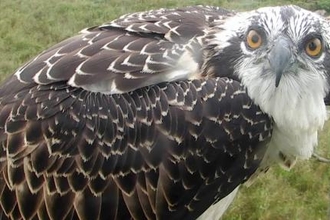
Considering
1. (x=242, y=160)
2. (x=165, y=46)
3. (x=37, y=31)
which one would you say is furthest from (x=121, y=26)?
(x=37, y=31)

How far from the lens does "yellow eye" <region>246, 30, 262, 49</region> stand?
4.50 metres

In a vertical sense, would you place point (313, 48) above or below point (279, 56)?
below

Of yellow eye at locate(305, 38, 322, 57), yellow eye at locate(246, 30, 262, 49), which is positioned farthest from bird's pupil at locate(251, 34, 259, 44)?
yellow eye at locate(305, 38, 322, 57)

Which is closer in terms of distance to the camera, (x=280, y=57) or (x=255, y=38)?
(x=280, y=57)

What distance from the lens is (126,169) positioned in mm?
4348

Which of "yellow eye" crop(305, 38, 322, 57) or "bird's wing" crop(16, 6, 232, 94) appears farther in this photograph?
"yellow eye" crop(305, 38, 322, 57)

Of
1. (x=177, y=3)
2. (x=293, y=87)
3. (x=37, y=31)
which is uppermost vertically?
(x=293, y=87)

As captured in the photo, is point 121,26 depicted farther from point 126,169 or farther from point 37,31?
point 37,31

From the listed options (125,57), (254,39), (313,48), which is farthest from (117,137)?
(313,48)

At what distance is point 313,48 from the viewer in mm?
4527

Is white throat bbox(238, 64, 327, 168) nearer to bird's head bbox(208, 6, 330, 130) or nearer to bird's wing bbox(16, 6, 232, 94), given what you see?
bird's head bbox(208, 6, 330, 130)

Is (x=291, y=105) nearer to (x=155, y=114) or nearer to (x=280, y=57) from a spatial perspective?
(x=280, y=57)

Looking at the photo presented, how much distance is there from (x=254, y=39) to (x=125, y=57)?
0.85 metres

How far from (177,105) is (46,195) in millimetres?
1034
